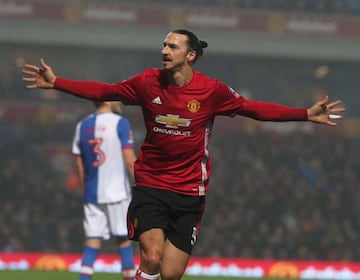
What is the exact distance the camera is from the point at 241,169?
28.7 meters

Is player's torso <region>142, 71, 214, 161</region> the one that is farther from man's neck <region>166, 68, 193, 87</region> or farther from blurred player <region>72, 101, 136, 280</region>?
blurred player <region>72, 101, 136, 280</region>

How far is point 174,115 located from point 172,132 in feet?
0.43

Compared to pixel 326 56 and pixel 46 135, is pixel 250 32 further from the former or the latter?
pixel 46 135

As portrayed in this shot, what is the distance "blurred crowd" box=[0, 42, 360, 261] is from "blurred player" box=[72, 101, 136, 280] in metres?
12.8

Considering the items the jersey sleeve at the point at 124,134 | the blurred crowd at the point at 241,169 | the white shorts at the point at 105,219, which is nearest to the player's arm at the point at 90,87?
the jersey sleeve at the point at 124,134

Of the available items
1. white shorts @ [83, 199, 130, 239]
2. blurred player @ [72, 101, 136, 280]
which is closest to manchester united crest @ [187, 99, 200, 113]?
blurred player @ [72, 101, 136, 280]

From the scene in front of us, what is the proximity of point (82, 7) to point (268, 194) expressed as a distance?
8.76 metres

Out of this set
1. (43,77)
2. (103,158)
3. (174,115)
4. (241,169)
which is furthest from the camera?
(241,169)

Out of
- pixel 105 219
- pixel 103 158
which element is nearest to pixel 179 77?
pixel 103 158

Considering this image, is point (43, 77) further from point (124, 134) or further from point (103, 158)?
point (103, 158)

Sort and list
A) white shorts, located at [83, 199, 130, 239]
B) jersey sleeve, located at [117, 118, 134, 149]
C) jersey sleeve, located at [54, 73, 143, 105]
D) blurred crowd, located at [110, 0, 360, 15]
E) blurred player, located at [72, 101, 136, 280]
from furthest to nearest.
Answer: blurred crowd, located at [110, 0, 360, 15]
white shorts, located at [83, 199, 130, 239]
blurred player, located at [72, 101, 136, 280]
jersey sleeve, located at [117, 118, 134, 149]
jersey sleeve, located at [54, 73, 143, 105]

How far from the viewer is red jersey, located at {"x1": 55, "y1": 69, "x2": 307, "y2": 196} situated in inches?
343

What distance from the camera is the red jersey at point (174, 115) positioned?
870cm

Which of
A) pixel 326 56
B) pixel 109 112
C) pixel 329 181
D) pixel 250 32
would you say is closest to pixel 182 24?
pixel 250 32
